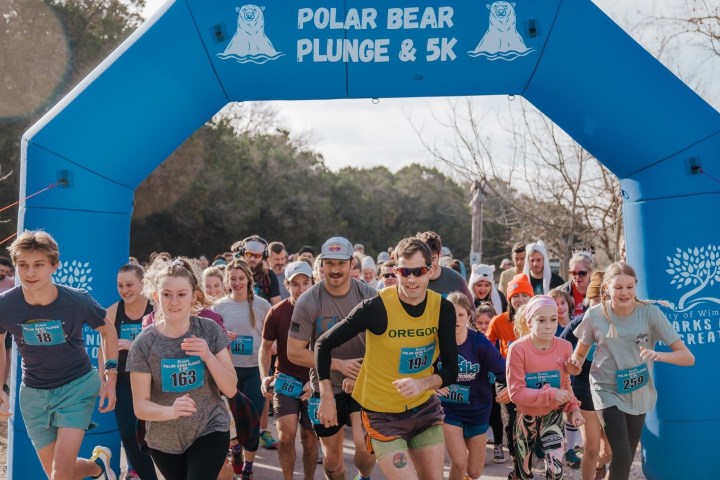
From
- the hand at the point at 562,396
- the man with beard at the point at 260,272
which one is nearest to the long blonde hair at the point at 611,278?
the hand at the point at 562,396

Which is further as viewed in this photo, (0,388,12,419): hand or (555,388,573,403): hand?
(555,388,573,403): hand

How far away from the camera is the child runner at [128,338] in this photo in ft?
18.7

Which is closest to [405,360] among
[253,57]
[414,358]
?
[414,358]

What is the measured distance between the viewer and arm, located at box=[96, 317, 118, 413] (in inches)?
204

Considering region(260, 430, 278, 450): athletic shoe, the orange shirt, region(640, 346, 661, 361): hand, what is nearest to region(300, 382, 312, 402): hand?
the orange shirt

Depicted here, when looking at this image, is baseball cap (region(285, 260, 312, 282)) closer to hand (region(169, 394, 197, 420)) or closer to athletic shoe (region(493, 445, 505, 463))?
athletic shoe (region(493, 445, 505, 463))

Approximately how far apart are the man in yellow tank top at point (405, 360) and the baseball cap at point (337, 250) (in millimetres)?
965

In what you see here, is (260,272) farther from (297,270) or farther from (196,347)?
(196,347)

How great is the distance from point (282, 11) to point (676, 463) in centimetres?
461

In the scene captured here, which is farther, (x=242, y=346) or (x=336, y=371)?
(x=242, y=346)

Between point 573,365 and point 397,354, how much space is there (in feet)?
5.36

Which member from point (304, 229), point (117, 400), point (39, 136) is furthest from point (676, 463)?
point (304, 229)

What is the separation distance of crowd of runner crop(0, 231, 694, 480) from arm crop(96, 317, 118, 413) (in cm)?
1

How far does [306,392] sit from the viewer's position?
5.90 m
